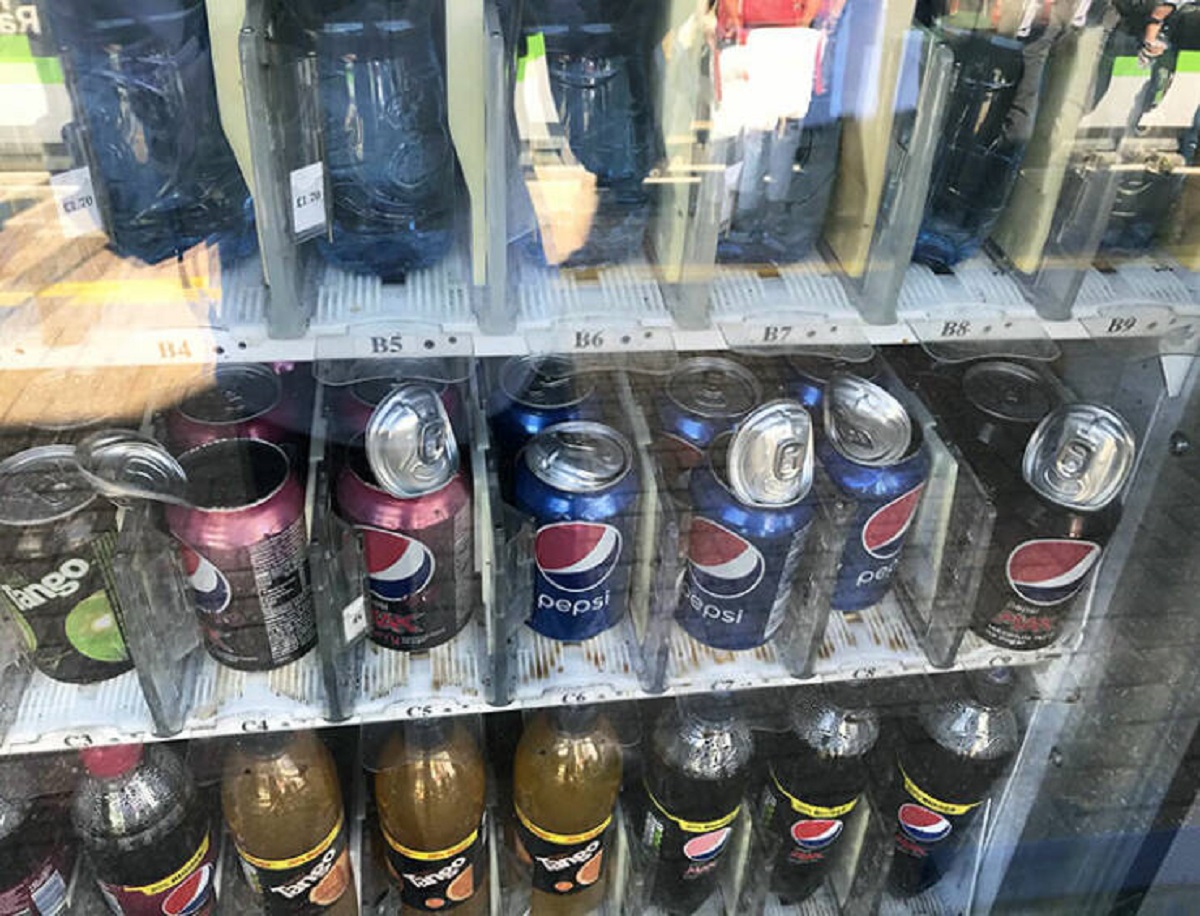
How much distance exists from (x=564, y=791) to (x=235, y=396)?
27.7 inches

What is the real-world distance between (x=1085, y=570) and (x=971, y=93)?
588 millimetres

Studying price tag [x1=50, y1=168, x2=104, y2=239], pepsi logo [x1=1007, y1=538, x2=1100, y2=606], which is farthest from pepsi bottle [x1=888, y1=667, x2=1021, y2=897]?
price tag [x1=50, y1=168, x2=104, y2=239]

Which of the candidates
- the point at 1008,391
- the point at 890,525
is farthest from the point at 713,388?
the point at 1008,391

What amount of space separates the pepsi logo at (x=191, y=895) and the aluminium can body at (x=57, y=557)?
0.37m

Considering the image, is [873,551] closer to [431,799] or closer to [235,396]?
[431,799]

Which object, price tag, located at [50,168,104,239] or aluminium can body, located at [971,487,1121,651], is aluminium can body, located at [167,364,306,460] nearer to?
price tag, located at [50,168,104,239]

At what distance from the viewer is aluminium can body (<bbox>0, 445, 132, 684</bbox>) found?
118cm

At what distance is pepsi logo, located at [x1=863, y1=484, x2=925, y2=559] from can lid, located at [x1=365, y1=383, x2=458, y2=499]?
51cm

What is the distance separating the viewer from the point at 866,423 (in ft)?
4.45

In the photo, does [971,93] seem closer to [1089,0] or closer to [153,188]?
[1089,0]

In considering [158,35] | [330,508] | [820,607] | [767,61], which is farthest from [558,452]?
[158,35]

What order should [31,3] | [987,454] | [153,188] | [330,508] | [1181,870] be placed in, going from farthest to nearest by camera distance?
[1181,870], [987,454], [330,508], [153,188], [31,3]

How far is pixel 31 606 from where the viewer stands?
122cm

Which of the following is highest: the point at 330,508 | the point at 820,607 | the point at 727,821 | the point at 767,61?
the point at 767,61
